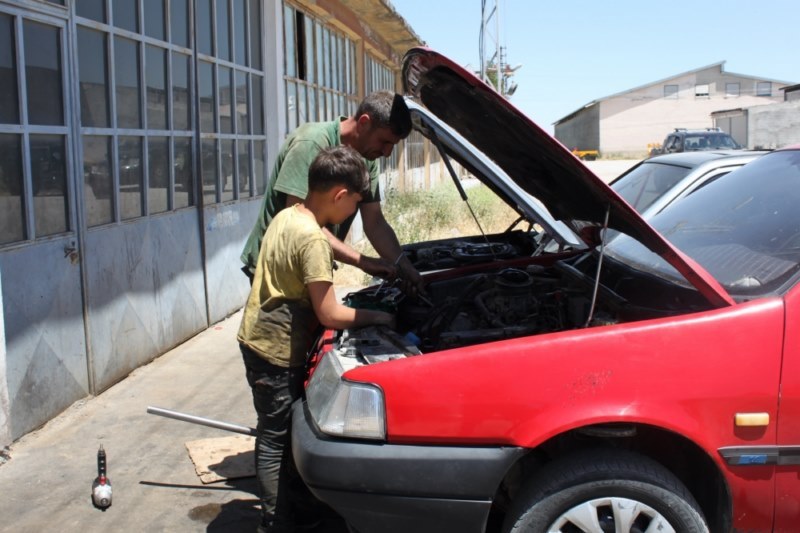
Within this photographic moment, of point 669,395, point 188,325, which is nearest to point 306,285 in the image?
point 669,395

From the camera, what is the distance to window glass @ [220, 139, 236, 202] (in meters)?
8.16

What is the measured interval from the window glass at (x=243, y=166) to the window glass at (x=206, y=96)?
2.61ft

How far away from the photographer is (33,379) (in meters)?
4.73

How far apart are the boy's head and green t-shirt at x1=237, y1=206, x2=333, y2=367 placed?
0.43ft

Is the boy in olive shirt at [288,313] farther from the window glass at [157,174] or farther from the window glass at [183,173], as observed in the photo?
the window glass at [183,173]

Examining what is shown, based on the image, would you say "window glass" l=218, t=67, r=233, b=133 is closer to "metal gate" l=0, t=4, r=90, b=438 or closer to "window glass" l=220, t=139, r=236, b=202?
"window glass" l=220, t=139, r=236, b=202

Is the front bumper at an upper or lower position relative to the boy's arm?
A: lower

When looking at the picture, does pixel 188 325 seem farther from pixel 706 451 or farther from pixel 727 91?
pixel 727 91

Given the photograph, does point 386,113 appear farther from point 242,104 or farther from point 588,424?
point 242,104

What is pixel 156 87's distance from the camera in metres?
6.61

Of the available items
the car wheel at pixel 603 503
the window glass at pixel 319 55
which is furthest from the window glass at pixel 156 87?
the window glass at pixel 319 55

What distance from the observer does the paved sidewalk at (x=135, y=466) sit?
384 centimetres

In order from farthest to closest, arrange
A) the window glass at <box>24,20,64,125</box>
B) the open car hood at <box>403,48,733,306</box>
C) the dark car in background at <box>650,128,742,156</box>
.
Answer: the dark car in background at <box>650,128,742,156</box> < the window glass at <box>24,20,64,125</box> < the open car hood at <box>403,48,733,306</box>

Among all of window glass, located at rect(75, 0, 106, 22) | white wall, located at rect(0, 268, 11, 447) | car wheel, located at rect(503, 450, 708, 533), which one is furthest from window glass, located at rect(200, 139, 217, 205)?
car wheel, located at rect(503, 450, 708, 533)
